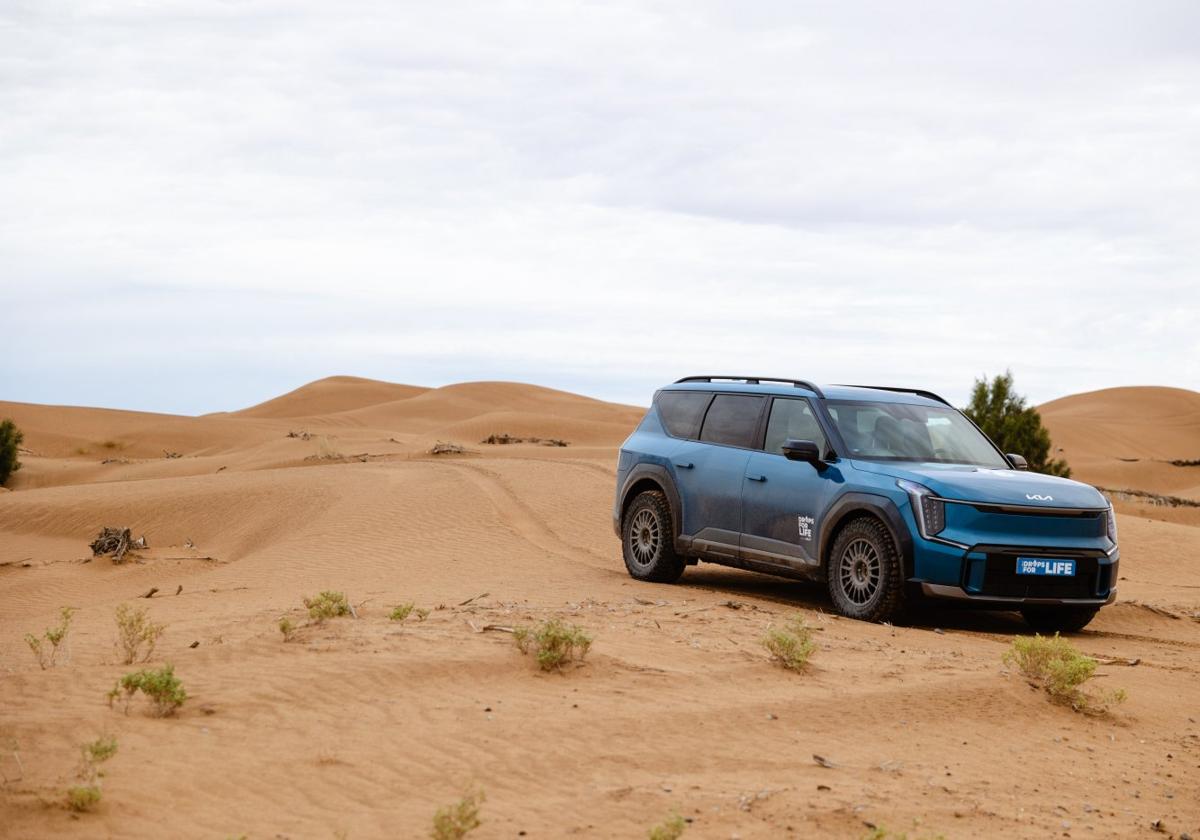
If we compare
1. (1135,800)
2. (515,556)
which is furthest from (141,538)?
(1135,800)

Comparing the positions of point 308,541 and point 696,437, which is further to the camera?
point 308,541

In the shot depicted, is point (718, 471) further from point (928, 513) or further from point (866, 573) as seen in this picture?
point (928, 513)

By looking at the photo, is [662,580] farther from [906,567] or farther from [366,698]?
[366,698]

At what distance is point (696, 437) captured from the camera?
12.2m

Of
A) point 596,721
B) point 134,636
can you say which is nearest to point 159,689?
point 134,636

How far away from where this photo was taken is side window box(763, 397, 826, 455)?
11109mm

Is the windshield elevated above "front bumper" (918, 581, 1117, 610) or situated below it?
above

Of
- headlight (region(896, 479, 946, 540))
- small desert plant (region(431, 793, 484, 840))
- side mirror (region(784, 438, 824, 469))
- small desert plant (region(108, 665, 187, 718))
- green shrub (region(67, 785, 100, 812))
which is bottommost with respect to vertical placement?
green shrub (region(67, 785, 100, 812))

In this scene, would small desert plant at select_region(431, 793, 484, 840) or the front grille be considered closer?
small desert plant at select_region(431, 793, 484, 840)

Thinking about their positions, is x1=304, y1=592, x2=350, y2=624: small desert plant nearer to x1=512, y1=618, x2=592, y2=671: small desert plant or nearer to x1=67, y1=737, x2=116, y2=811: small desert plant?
x1=512, y1=618, x2=592, y2=671: small desert plant

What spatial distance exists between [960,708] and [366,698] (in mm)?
3289

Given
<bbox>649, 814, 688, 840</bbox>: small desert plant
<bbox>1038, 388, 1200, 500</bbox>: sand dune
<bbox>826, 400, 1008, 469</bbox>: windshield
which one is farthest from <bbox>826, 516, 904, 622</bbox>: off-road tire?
<bbox>1038, 388, 1200, 500</bbox>: sand dune

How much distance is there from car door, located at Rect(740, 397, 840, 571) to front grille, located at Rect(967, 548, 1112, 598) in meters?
1.40

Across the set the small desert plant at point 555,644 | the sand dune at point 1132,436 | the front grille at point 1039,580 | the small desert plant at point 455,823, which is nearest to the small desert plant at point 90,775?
the small desert plant at point 455,823
